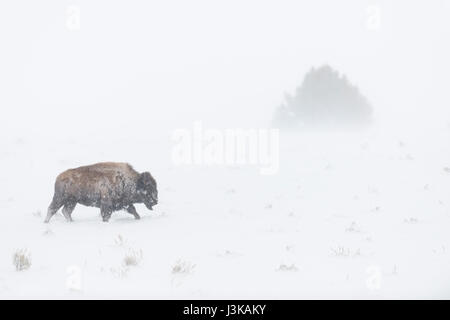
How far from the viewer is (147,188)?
43.5 ft

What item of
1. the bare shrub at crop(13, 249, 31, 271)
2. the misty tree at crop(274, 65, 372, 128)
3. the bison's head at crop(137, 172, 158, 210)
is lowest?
the bare shrub at crop(13, 249, 31, 271)

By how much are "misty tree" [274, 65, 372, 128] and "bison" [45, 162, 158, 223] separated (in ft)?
119

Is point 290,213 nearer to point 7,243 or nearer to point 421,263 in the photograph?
point 421,263

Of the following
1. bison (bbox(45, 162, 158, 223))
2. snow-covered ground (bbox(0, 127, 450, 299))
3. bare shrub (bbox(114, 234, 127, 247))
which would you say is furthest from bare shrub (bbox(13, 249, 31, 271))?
bison (bbox(45, 162, 158, 223))

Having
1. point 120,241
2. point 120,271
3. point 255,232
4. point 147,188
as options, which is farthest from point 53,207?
point 120,271

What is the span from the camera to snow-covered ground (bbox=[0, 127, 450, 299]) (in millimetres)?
7824

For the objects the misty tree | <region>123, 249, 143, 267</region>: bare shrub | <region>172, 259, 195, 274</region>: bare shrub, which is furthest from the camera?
the misty tree

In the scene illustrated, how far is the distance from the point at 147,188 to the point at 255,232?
10.3ft

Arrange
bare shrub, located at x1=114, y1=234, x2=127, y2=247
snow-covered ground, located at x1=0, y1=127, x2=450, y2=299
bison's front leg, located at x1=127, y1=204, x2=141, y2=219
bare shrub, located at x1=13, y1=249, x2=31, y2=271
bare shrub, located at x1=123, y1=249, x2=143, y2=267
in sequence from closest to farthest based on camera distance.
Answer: snow-covered ground, located at x1=0, y1=127, x2=450, y2=299, bare shrub, located at x1=13, y1=249, x2=31, y2=271, bare shrub, located at x1=123, y1=249, x2=143, y2=267, bare shrub, located at x1=114, y1=234, x2=127, y2=247, bison's front leg, located at x1=127, y1=204, x2=141, y2=219

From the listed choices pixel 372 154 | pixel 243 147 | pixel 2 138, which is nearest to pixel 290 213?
pixel 372 154

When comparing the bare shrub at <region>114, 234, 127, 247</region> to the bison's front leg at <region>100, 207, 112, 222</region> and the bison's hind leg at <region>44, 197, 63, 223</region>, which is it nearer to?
the bison's front leg at <region>100, 207, 112, 222</region>

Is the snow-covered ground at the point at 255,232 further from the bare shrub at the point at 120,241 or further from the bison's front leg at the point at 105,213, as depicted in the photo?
the bison's front leg at the point at 105,213

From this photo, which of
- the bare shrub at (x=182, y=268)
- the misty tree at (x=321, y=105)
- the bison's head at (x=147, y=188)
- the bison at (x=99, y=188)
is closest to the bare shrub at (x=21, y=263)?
the bare shrub at (x=182, y=268)

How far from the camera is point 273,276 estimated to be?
8266 mm
